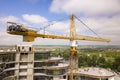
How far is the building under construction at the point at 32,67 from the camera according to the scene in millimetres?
70500

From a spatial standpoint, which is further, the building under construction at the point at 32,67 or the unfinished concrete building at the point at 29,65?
the unfinished concrete building at the point at 29,65

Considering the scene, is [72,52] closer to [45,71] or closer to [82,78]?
[82,78]

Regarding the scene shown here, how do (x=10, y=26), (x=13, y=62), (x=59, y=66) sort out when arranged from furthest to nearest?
1. (x=59, y=66)
2. (x=13, y=62)
3. (x=10, y=26)

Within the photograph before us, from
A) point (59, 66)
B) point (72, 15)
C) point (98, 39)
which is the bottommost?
point (59, 66)

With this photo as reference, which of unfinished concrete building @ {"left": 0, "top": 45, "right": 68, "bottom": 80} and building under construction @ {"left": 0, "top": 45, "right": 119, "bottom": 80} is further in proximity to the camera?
unfinished concrete building @ {"left": 0, "top": 45, "right": 68, "bottom": 80}

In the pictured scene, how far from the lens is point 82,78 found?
228 feet

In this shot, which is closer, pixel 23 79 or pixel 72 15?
pixel 72 15

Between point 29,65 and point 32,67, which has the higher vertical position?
point 29,65

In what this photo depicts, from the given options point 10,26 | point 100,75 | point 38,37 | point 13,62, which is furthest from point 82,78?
point 10,26

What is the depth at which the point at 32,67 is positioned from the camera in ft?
253

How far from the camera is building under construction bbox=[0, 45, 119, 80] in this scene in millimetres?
70500

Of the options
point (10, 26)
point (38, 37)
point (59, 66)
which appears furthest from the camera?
point (59, 66)

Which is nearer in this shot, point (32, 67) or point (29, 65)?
point (29, 65)

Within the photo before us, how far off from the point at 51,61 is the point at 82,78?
17076 mm
